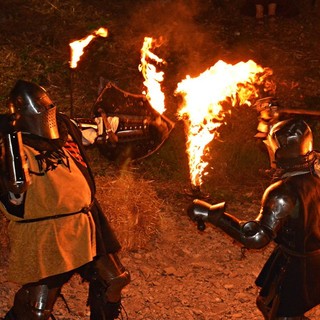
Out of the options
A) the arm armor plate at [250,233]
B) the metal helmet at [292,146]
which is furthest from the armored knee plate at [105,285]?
the metal helmet at [292,146]

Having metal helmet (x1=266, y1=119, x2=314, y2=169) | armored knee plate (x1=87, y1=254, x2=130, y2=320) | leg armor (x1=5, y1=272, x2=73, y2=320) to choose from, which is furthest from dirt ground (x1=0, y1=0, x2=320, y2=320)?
metal helmet (x1=266, y1=119, x2=314, y2=169)

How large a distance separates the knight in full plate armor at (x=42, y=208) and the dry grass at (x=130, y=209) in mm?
1836

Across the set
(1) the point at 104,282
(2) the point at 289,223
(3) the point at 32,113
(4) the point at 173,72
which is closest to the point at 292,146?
(2) the point at 289,223

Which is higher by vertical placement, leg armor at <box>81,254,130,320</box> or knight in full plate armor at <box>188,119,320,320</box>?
knight in full plate armor at <box>188,119,320,320</box>

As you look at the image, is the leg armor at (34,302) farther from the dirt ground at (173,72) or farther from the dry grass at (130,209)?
the dry grass at (130,209)

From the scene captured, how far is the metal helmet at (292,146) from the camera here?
4008mm

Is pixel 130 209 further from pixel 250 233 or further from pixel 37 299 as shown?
pixel 250 233

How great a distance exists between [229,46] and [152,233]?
6.05 meters

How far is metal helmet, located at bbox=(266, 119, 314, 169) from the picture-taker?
4008 millimetres

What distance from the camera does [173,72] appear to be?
10898 mm

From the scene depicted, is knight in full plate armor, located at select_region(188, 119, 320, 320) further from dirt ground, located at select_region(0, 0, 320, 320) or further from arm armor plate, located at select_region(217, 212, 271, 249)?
dirt ground, located at select_region(0, 0, 320, 320)

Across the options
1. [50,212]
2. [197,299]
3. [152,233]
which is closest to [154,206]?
[152,233]

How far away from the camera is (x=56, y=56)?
11117 mm

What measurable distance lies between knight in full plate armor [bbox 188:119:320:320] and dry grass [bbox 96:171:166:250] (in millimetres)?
2297
